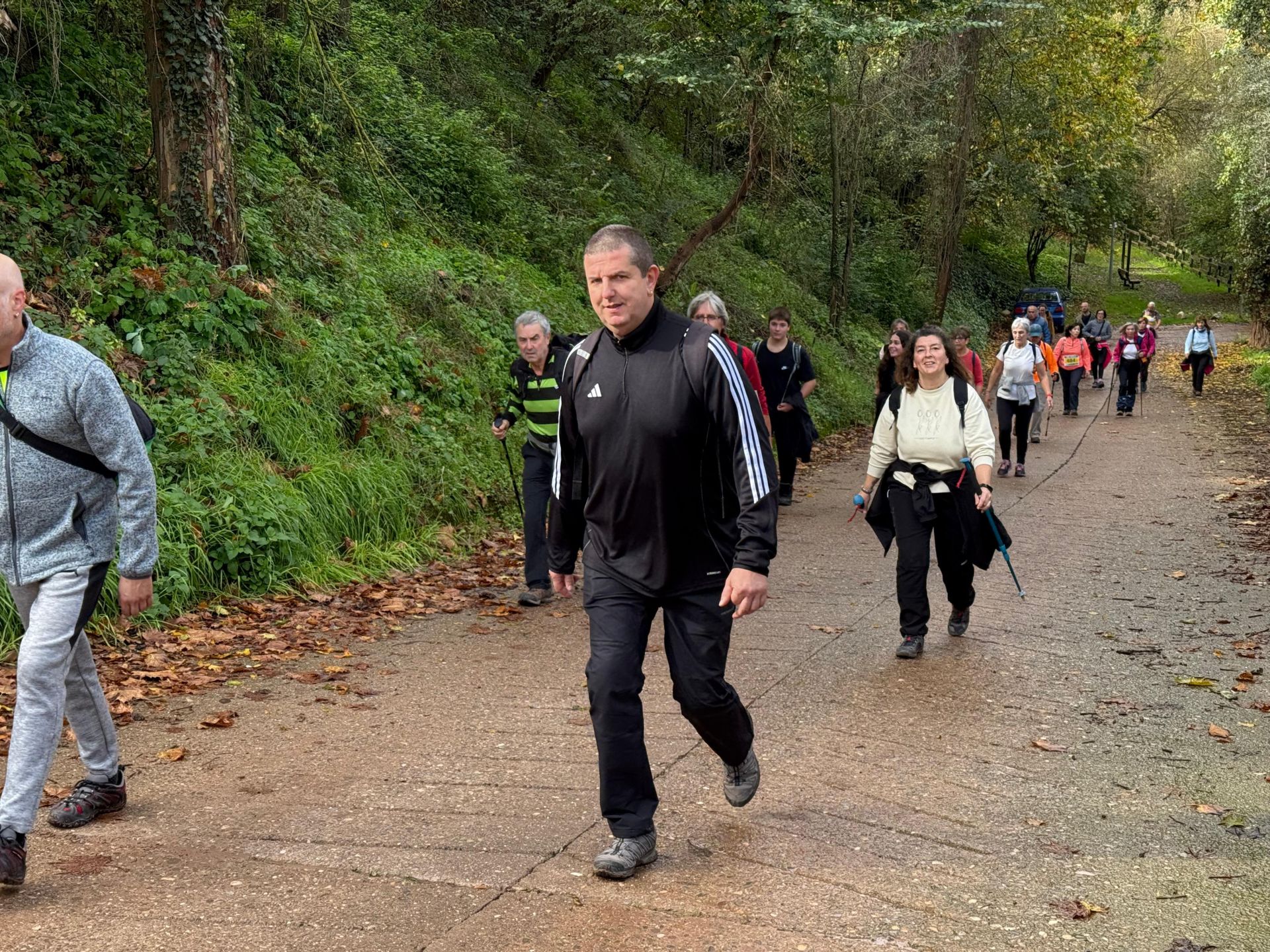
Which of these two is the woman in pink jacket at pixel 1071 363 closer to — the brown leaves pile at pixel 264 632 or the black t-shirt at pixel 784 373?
the black t-shirt at pixel 784 373

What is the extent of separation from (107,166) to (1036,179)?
86.9 feet

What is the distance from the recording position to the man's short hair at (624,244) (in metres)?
4.15

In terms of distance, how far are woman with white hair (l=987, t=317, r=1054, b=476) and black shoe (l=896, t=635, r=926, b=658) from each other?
8786 mm

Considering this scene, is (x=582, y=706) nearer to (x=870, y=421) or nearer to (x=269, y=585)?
(x=269, y=585)

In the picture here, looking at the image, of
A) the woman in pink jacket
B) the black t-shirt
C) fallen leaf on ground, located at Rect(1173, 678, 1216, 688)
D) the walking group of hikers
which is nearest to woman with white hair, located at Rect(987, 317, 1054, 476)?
the black t-shirt

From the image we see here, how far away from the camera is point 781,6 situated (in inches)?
599

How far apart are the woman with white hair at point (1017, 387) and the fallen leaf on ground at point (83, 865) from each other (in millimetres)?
13113

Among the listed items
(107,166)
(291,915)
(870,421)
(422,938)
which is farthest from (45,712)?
(870,421)

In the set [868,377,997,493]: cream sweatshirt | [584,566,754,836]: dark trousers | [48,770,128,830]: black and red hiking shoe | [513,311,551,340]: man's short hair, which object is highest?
[513,311,551,340]: man's short hair

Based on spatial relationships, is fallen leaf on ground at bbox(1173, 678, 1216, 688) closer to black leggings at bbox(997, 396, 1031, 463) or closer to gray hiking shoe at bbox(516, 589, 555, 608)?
gray hiking shoe at bbox(516, 589, 555, 608)

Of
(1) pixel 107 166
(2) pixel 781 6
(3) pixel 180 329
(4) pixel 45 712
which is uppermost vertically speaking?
(2) pixel 781 6

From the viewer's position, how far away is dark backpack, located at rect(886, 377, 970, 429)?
7.54 m

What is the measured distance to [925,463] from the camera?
7.58 metres

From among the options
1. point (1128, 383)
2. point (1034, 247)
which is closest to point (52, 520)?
point (1128, 383)
